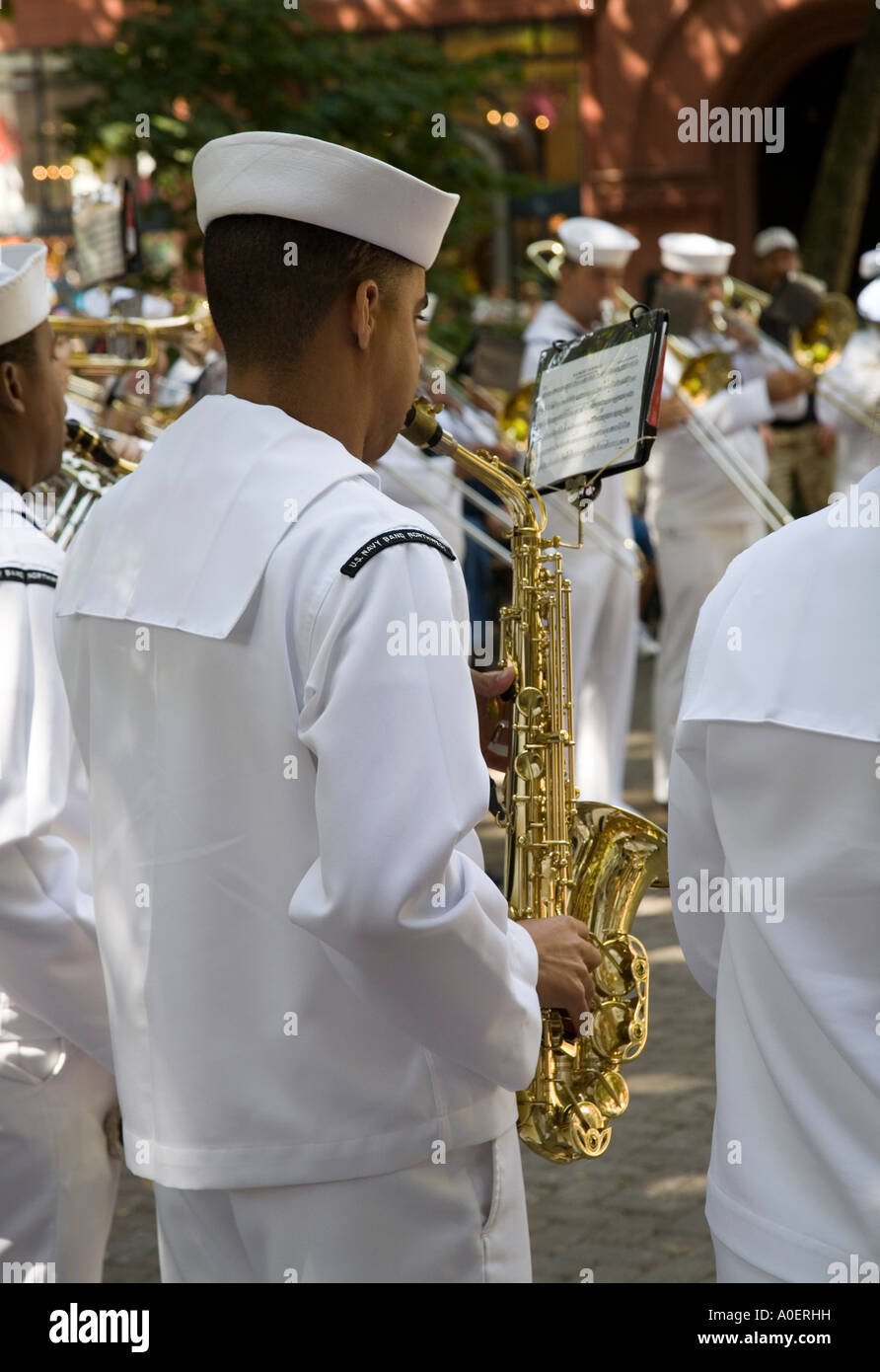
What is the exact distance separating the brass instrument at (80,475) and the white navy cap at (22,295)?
20.1 inches

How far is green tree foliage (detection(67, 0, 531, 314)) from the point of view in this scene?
31.2ft

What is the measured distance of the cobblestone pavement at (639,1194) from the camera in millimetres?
3641

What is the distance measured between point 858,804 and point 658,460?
6.20m

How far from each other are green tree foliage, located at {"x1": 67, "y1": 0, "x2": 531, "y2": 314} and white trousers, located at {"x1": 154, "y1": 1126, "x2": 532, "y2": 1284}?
8140mm

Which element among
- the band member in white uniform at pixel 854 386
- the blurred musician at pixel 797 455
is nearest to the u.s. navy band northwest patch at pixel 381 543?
the band member in white uniform at pixel 854 386

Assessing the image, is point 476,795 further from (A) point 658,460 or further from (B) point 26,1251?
(A) point 658,460

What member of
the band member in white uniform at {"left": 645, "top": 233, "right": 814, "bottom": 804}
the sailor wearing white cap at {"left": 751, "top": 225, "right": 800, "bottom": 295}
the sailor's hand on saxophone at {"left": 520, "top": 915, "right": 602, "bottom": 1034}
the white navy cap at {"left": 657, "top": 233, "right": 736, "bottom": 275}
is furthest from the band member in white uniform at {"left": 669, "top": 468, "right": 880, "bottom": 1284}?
the sailor wearing white cap at {"left": 751, "top": 225, "right": 800, "bottom": 295}

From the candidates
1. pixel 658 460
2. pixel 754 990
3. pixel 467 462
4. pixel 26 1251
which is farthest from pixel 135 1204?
pixel 658 460

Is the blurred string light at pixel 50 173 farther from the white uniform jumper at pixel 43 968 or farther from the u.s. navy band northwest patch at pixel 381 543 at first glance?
the u.s. navy band northwest patch at pixel 381 543

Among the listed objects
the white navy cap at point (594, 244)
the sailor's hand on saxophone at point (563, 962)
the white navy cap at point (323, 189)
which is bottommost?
the white navy cap at point (594, 244)

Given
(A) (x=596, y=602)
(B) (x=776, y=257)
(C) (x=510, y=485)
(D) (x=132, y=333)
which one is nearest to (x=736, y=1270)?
(C) (x=510, y=485)

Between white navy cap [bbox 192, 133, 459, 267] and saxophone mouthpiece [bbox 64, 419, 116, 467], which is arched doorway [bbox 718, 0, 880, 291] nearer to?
saxophone mouthpiece [bbox 64, 419, 116, 467]

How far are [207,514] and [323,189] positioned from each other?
40cm

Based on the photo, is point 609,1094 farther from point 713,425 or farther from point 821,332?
point 821,332
